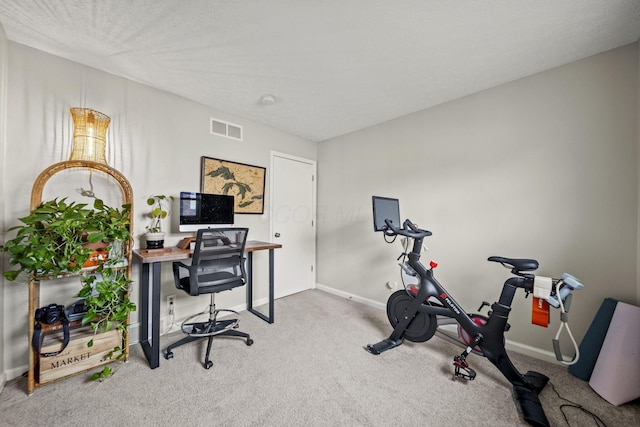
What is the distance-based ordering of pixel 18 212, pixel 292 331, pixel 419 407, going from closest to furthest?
pixel 419 407 → pixel 18 212 → pixel 292 331

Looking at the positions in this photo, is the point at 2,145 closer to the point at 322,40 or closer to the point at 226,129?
the point at 226,129

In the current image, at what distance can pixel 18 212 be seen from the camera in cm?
173

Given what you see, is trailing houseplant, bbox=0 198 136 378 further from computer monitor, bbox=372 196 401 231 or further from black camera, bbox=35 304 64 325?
computer monitor, bbox=372 196 401 231

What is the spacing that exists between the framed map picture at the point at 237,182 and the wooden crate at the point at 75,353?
153cm

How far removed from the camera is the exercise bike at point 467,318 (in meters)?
1.56

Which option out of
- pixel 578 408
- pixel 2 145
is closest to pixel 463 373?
pixel 578 408

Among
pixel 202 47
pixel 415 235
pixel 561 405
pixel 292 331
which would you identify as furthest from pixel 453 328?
pixel 202 47

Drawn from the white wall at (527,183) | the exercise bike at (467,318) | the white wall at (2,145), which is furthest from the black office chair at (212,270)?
the white wall at (527,183)

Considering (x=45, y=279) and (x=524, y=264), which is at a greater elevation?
(x=524, y=264)

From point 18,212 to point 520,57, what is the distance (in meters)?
4.02

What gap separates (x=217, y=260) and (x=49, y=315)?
1.12 metres

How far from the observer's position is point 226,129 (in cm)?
286

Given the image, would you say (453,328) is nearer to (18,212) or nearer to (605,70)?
(605,70)

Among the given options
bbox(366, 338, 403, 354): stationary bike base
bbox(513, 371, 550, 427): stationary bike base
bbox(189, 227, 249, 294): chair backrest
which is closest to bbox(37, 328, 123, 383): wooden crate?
bbox(189, 227, 249, 294): chair backrest
